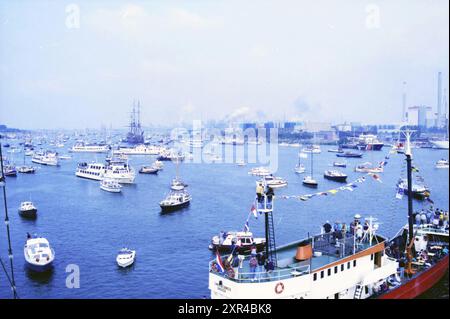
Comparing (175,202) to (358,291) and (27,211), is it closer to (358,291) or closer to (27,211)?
(27,211)

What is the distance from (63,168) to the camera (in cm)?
2467

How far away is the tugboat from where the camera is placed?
161 inches

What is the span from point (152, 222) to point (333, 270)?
783 cm

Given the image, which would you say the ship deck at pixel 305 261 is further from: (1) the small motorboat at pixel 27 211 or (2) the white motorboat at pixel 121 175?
(2) the white motorboat at pixel 121 175

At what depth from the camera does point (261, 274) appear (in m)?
4.11

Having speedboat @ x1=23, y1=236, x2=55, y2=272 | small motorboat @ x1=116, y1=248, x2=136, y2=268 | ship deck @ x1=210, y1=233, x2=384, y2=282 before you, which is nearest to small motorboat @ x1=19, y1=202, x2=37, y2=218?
speedboat @ x1=23, y1=236, x2=55, y2=272

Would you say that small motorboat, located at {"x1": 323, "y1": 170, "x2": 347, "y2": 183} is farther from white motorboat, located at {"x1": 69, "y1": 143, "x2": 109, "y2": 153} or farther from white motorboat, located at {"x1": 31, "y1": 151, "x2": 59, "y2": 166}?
white motorboat, located at {"x1": 69, "y1": 143, "x2": 109, "y2": 153}

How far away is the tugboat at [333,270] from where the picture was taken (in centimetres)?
409

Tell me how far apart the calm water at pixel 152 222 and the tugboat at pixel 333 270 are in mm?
530

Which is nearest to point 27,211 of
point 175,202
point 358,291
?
point 175,202

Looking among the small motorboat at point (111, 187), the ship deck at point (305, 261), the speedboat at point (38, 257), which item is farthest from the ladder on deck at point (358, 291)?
the small motorboat at point (111, 187)

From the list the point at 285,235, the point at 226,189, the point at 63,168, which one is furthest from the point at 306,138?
the point at 285,235
